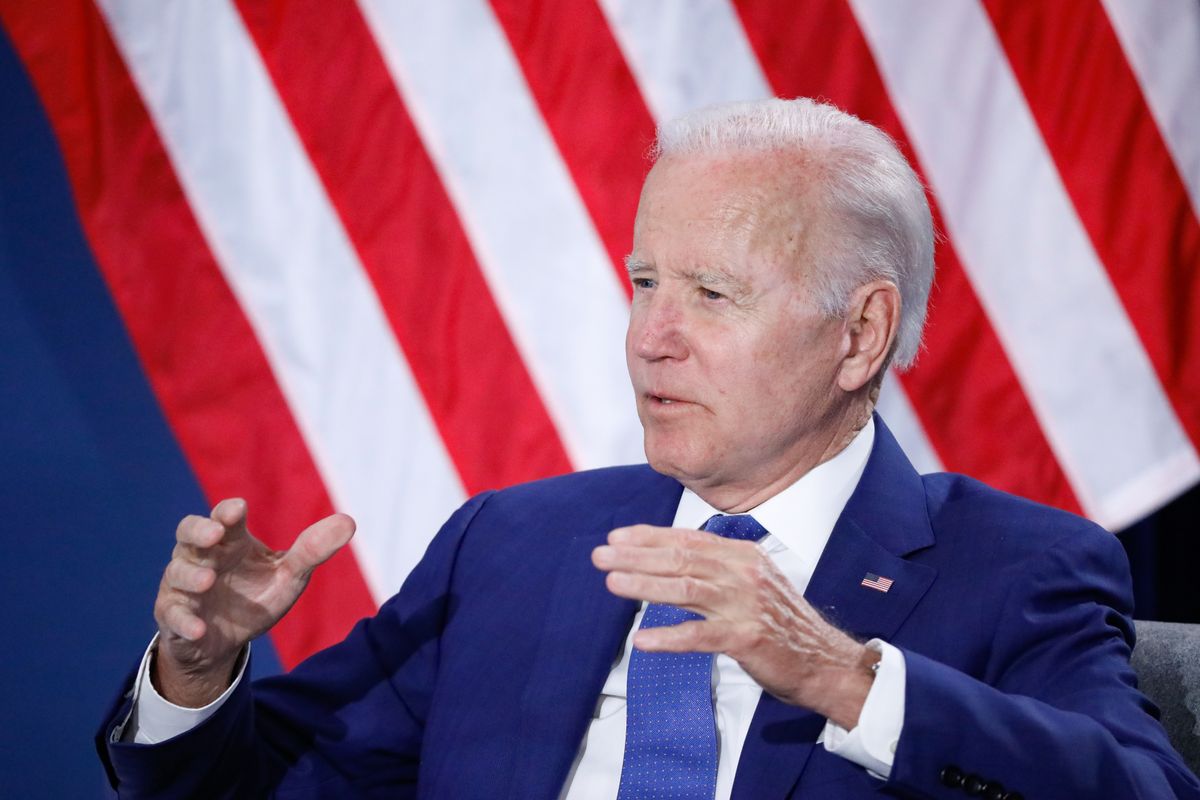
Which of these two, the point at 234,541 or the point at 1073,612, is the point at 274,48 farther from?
the point at 1073,612

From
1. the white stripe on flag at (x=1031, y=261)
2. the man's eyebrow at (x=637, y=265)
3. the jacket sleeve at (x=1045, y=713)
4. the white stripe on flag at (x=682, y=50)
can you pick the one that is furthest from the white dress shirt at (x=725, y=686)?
the white stripe on flag at (x=682, y=50)

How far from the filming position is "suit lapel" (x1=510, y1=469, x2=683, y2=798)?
1.58 meters

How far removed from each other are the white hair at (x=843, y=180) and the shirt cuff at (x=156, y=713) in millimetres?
901

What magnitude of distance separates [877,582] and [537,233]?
1.08 m

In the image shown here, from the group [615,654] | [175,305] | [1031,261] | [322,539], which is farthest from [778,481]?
[175,305]

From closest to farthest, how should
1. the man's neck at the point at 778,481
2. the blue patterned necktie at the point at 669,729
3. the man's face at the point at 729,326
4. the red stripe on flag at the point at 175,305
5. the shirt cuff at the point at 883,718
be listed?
the shirt cuff at the point at 883,718 < the blue patterned necktie at the point at 669,729 < the man's face at the point at 729,326 < the man's neck at the point at 778,481 < the red stripe on flag at the point at 175,305

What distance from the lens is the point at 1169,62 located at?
2424 mm

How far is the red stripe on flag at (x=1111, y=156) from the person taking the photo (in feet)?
7.88

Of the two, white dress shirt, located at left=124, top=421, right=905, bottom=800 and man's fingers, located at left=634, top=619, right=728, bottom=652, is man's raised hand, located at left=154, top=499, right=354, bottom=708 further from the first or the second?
man's fingers, located at left=634, top=619, right=728, bottom=652

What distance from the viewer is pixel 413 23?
7.74 feet

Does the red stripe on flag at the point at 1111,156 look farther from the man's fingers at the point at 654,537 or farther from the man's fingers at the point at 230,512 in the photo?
the man's fingers at the point at 230,512

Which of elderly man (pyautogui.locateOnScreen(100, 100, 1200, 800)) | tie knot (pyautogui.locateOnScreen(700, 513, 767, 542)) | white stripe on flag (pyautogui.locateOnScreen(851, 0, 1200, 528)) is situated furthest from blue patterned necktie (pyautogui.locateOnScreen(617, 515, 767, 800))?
white stripe on flag (pyautogui.locateOnScreen(851, 0, 1200, 528))

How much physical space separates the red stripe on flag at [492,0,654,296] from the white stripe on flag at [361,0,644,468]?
0.02 m

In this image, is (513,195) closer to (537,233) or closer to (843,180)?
(537,233)
